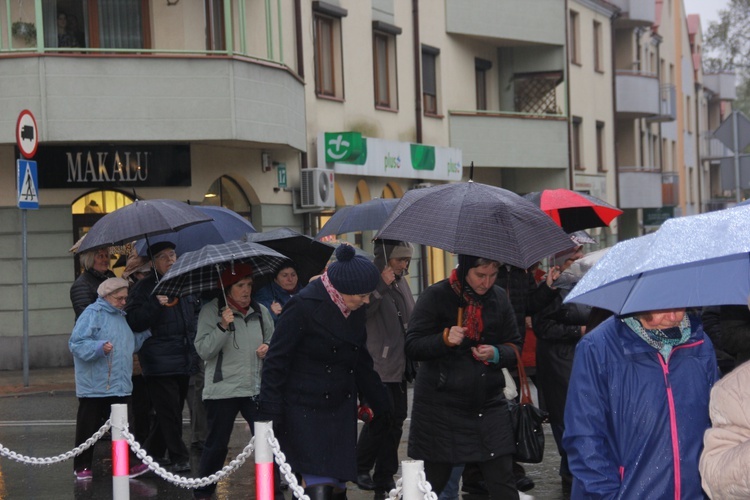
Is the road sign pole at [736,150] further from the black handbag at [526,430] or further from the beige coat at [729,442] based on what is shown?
the beige coat at [729,442]

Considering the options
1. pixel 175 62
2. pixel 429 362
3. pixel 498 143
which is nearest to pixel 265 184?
pixel 175 62

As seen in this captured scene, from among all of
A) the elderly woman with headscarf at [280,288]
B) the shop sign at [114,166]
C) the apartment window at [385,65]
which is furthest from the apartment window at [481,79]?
the elderly woman with headscarf at [280,288]

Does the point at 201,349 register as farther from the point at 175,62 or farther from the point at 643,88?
the point at 643,88

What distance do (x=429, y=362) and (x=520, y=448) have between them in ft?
2.41

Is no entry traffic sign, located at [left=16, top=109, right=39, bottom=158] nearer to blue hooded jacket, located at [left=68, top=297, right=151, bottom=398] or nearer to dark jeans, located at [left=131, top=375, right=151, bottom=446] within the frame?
dark jeans, located at [left=131, top=375, right=151, bottom=446]

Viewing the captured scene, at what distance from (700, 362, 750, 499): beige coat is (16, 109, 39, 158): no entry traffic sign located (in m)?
14.0

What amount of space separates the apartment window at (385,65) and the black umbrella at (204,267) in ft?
58.7

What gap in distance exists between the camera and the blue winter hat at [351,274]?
6.85 m

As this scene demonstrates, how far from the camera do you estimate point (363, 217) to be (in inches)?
446

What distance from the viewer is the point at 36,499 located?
934cm

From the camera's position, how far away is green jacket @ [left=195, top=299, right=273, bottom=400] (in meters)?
8.45

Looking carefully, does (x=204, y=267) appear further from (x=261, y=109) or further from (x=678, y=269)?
(x=261, y=109)

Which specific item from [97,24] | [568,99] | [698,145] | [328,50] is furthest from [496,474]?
[698,145]

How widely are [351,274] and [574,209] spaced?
15.0 feet
